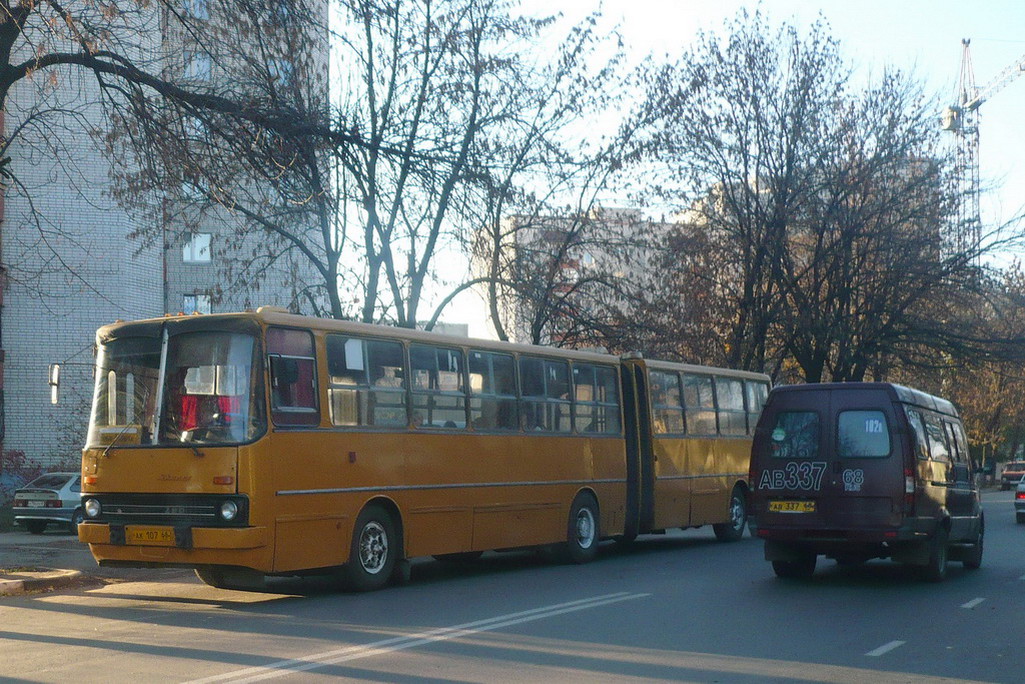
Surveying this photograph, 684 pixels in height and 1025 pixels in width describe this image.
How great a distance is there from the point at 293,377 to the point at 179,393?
116 centimetres

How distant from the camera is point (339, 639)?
9.91 metres

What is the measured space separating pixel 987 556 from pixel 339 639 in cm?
1283

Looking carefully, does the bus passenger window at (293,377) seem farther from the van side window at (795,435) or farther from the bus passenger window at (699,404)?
the bus passenger window at (699,404)

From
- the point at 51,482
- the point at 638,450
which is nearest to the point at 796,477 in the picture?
the point at 638,450

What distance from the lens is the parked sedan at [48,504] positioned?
2702 cm

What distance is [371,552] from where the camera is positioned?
13.8 meters

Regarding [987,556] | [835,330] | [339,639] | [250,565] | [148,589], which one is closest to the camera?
[339,639]

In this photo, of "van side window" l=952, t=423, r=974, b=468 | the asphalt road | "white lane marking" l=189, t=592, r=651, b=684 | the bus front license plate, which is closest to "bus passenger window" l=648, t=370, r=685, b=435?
the asphalt road

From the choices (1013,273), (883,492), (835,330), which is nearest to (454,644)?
(883,492)

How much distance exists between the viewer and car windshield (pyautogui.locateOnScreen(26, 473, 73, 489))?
2759 centimetres

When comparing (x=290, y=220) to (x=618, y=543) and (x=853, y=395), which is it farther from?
(x=853, y=395)

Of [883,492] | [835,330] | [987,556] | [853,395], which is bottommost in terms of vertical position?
[987,556]

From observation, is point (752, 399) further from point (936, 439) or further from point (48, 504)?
point (48, 504)

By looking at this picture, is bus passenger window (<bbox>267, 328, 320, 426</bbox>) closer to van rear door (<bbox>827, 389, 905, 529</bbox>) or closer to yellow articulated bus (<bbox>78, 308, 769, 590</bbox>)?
yellow articulated bus (<bbox>78, 308, 769, 590</bbox>)
